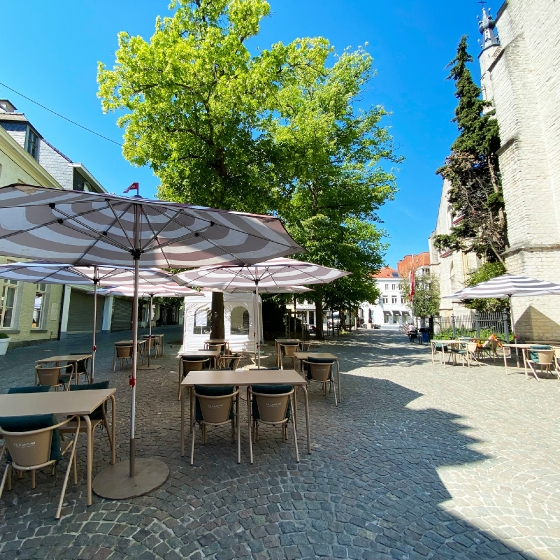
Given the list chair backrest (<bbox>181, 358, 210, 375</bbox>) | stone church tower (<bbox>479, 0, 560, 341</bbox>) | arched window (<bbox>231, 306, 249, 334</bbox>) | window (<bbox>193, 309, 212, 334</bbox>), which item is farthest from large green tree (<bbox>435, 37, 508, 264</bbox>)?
chair backrest (<bbox>181, 358, 210, 375</bbox>)

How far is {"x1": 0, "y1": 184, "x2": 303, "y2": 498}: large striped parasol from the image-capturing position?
2799mm

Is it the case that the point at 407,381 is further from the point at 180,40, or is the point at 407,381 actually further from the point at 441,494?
the point at 180,40

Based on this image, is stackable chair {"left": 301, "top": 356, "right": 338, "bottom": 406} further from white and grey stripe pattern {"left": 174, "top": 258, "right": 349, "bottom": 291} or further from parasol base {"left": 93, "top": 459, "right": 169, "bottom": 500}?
parasol base {"left": 93, "top": 459, "right": 169, "bottom": 500}

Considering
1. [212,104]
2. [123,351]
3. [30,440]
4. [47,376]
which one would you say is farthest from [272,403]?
[212,104]

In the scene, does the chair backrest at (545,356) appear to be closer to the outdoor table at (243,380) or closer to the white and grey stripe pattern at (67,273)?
the outdoor table at (243,380)

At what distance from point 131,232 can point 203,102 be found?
8001 mm

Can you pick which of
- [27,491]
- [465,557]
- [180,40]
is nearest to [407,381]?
[465,557]

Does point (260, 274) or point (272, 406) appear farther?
point (260, 274)

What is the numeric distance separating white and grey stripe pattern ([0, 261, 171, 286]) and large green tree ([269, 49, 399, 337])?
26.4ft

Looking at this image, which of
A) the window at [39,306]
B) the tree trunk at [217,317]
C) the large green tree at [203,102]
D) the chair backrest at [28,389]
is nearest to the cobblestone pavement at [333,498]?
the chair backrest at [28,389]

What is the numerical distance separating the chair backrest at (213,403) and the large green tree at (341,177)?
11276 mm

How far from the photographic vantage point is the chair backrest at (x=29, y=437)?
2709 millimetres

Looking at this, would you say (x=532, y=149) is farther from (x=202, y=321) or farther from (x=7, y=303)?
(x=7, y=303)

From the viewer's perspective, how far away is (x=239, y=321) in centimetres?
1477
